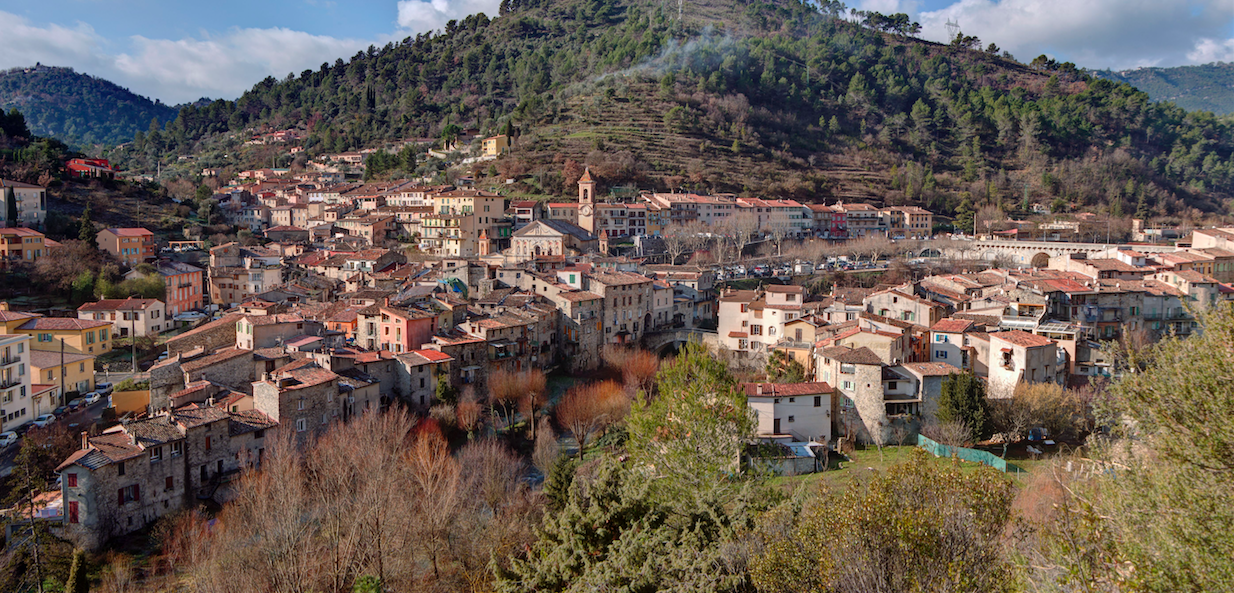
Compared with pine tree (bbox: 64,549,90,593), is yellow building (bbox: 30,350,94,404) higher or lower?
higher

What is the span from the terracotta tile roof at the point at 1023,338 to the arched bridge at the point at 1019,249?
22.8 meters

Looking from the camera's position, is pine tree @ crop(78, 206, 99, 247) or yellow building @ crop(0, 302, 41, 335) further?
pine tree @ crop(78, 206, 99, 247)

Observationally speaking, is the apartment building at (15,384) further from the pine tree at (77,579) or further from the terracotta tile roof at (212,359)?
the pine tree at (77,579)

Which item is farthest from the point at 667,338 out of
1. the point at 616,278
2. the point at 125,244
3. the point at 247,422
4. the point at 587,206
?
the point at 125,244

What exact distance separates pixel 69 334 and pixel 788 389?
22.1 meters

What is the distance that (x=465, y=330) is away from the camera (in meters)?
26.9

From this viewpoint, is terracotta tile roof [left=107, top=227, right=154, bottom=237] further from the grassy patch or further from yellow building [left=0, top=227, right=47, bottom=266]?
the grassy patch

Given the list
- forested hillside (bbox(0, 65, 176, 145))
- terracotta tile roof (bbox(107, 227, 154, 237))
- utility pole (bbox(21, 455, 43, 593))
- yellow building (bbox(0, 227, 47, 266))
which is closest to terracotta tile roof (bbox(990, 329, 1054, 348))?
utility pole (bbox(21, 455, 43, 593))

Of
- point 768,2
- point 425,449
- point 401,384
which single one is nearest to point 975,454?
point 425,449

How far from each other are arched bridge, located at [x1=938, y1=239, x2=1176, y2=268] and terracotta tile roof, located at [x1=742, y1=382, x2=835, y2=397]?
2796 cm

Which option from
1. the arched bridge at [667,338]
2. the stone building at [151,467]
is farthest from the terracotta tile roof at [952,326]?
the stone building at [151,467]

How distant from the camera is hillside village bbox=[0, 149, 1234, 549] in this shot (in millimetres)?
19547

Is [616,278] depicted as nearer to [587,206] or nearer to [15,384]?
[587,206]

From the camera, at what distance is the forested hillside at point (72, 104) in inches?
5704
